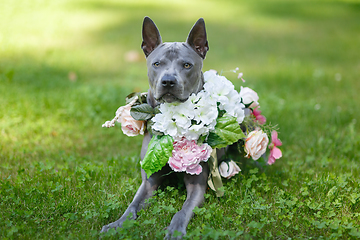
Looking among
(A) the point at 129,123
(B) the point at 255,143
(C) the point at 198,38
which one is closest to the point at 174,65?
(C) the point at 198,38

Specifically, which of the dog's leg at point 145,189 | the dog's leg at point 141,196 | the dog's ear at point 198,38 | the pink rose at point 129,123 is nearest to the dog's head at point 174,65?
the dog's ear at point 198,38

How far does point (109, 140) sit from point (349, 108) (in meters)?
3.79

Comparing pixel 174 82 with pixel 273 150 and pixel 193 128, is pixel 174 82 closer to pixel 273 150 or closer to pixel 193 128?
pixel 193 128

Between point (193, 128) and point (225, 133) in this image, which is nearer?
point (193, 128)

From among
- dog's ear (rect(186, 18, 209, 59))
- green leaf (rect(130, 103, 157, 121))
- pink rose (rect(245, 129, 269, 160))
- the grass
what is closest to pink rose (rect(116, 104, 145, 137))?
green leaf (rect(130, 103, 157, 121))

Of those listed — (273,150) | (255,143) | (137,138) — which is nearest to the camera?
(255,143)

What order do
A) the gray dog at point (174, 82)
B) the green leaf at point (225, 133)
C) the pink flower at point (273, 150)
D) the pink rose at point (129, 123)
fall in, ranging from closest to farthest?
the gray dog at point (174, 82) < the green leaf at point (225, 133) < the pink rose at point (129, 123) < the pink flower at point (273, 150)

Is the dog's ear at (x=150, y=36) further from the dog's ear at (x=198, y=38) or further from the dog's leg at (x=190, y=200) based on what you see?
the dog's leg at (x=190, y=200)

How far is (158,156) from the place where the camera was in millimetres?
2822

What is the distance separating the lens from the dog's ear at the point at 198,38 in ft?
9.66

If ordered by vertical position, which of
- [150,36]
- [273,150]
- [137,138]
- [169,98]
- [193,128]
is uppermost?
[150,36]

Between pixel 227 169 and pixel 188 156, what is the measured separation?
548 mm

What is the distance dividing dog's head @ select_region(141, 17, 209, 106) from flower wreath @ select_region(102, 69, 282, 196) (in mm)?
111

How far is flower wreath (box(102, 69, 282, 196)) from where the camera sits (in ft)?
9.30
